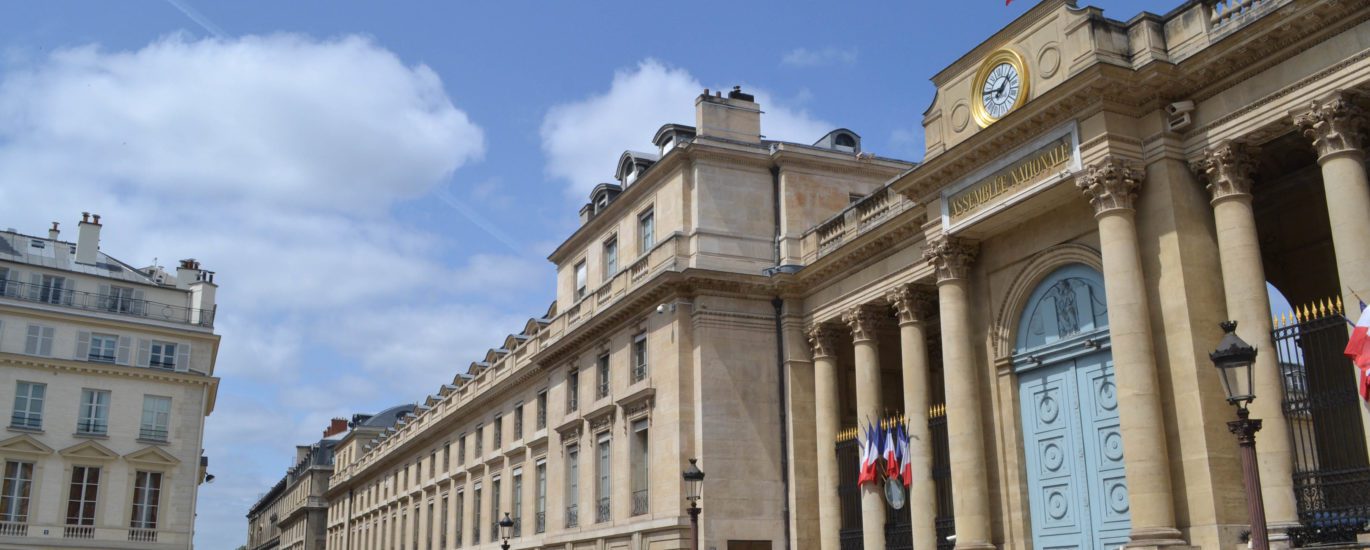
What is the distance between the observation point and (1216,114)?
16.2 meters

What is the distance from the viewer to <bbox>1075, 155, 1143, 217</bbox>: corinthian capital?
16.5 metres

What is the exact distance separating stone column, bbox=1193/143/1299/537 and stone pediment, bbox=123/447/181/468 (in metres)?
38.0

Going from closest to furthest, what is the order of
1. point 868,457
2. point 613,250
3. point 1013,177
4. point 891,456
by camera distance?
point 1013,177, point 891,456, point 868,457, point 613,250

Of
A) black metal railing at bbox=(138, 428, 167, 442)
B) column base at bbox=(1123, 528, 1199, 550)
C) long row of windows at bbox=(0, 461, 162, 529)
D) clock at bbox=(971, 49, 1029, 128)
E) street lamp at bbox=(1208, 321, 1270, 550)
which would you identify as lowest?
column base at bbox=(1123, 528, 1199, 550)

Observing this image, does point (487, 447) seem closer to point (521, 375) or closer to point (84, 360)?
point (521, 375)

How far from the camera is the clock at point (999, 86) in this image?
720 inches

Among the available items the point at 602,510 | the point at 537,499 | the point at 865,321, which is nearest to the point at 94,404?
the point at 537,499

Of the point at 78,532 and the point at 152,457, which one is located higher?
the point at 152,457

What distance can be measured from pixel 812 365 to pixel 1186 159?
1138 cm

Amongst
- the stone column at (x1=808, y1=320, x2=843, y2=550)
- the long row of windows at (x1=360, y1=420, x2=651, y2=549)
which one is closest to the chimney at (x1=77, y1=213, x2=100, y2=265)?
the long row of windows at (x1=360, y1=420, x2=651, y2=549)

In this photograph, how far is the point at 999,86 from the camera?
1884cm

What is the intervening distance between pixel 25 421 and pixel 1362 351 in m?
41.7

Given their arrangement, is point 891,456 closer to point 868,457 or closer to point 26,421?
point 868,457

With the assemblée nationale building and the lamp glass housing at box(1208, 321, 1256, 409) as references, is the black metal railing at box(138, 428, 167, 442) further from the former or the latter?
the lamp glass housing at box(1208, 321, 1256, 409)
